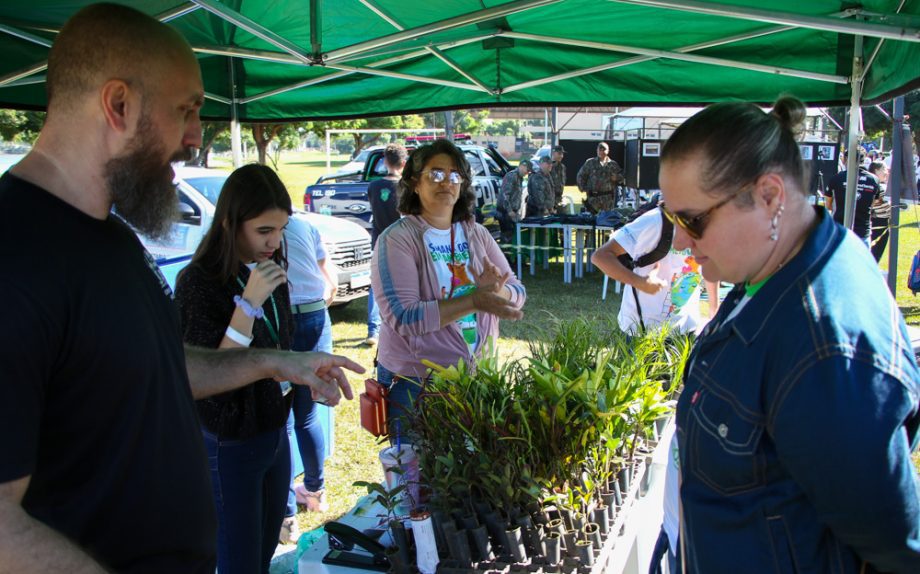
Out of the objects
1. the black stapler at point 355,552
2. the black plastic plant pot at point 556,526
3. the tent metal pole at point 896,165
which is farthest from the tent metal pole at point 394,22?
the tent metal pole at point 896,165

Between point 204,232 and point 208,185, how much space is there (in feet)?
8.33

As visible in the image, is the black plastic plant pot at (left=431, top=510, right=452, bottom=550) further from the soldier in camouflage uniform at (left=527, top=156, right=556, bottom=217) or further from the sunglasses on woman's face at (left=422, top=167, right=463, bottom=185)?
the soldier in camouflage uniform at (left=527, top=156, right=556, bottom=217)

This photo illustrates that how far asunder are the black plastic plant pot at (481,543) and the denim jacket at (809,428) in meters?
0.64

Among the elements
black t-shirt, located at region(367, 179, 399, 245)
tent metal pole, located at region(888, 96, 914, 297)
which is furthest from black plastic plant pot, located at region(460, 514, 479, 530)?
tent metal pole, located at region(888, 96, 914, 297)

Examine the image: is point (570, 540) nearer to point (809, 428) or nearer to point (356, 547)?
point (356, 547)

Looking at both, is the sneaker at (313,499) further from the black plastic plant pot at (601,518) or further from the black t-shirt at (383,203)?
the black t-shirt at (383,203)

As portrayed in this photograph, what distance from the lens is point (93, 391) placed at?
4.04 feet

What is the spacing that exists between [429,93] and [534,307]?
5.24 metres

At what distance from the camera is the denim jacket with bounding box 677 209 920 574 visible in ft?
3.79

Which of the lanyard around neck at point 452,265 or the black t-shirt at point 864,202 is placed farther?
the black t-shirt at point 864,202

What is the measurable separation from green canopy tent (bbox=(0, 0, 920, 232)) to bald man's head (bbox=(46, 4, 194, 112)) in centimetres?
149

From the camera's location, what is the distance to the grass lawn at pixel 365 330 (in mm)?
4535

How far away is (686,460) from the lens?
1.43m

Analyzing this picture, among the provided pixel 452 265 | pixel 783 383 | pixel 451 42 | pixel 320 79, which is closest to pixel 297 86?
pixel 320 79
